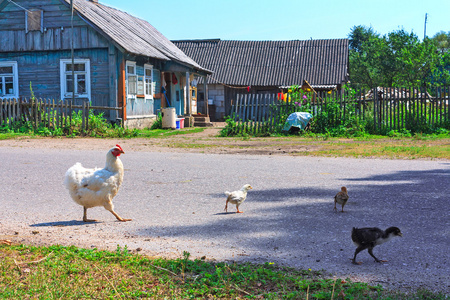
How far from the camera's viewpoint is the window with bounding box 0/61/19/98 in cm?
2434

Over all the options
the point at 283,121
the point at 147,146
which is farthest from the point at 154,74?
the point at 147,146

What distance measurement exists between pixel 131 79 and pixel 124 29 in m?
3.92

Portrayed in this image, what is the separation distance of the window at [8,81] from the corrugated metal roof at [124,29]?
4.49 metres

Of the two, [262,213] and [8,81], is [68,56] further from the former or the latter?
[262,213]

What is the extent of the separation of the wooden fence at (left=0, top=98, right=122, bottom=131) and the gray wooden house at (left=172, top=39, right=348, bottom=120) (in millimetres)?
18969

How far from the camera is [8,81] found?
24594 mm

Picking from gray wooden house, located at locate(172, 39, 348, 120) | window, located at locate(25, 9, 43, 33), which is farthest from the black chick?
gray wooden house, located at locate(172, 39, 348, 120)

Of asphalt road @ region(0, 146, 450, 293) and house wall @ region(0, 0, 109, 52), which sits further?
house wall @ region(0, 0, 109, 52)

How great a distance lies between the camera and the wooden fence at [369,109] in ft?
65.0

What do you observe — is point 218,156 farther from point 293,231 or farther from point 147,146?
point 293,231

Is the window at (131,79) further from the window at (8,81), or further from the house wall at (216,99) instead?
the house wall at (216,99)

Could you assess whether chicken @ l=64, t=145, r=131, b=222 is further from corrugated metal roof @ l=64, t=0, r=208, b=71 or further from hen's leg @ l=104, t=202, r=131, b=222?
corrugated metal roof @ l=64, t=0, r=208, b=71

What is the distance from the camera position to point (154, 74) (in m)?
28.3

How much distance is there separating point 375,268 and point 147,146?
1251cm
